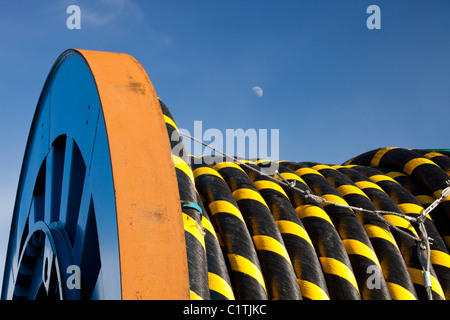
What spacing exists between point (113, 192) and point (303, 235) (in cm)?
132

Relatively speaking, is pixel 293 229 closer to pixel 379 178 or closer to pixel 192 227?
pixel 192 227

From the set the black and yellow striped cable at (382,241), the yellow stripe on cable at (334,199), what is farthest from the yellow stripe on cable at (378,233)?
the yellow stripe on cable at (334,199)

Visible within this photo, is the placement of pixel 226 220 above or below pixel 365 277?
above

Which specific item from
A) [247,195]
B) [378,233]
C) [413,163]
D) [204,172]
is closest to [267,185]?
[247,195]

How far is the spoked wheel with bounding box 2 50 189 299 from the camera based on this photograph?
63.6 inches

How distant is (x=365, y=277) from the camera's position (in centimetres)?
267

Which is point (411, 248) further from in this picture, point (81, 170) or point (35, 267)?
point (35, 267)

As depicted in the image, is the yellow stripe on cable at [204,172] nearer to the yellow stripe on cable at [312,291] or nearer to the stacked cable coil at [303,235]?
the stacked cable coil at [303,235]

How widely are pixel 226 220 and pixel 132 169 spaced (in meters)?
0.91

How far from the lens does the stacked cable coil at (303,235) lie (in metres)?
2.22

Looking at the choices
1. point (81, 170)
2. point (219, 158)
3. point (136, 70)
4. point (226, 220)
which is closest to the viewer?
point (136, 70)

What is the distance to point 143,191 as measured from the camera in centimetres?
172

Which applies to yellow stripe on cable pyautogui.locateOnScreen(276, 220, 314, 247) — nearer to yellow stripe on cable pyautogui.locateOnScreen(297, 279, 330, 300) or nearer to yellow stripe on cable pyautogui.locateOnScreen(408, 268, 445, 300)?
yellow stripe on cable pyautogui.locateOnScreen(297, 279, 330, 300)
